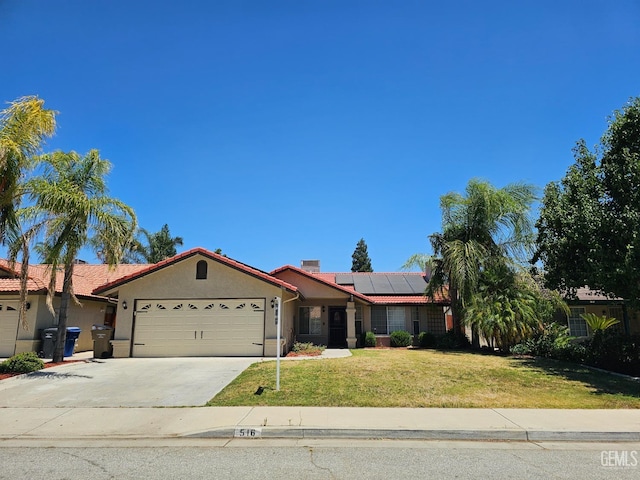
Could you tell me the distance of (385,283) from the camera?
1002 inches

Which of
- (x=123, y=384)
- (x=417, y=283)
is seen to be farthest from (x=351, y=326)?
(x=123, y=384)

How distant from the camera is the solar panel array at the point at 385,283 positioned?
24139 mm

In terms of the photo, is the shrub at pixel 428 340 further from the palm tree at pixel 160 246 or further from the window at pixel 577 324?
the palm tree at pixel 160 246

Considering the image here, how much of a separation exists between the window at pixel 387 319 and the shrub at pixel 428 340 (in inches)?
60.2

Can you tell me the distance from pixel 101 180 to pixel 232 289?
6386 mm

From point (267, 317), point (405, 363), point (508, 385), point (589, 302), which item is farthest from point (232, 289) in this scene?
point (589, 302)

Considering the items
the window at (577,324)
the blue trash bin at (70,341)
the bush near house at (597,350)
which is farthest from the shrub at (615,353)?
the blue trash bin at (70,341)

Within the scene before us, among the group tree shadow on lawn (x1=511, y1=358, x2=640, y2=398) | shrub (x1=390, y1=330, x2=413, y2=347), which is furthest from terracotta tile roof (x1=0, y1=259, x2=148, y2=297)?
tree shadow on lawn (x1=511, y1=358, x2=640, y2=398)

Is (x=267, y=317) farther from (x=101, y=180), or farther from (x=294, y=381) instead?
(x=101, y=180)

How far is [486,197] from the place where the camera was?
20.3 m

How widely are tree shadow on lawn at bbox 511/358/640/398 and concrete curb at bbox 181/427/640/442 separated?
11.9ft

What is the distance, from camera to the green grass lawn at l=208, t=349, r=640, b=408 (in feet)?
28.3

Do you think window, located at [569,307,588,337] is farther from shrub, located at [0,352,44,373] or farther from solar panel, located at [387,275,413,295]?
shrub, located at [0,352,44,373]

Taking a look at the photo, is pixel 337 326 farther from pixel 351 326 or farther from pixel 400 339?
pixel 400 339
